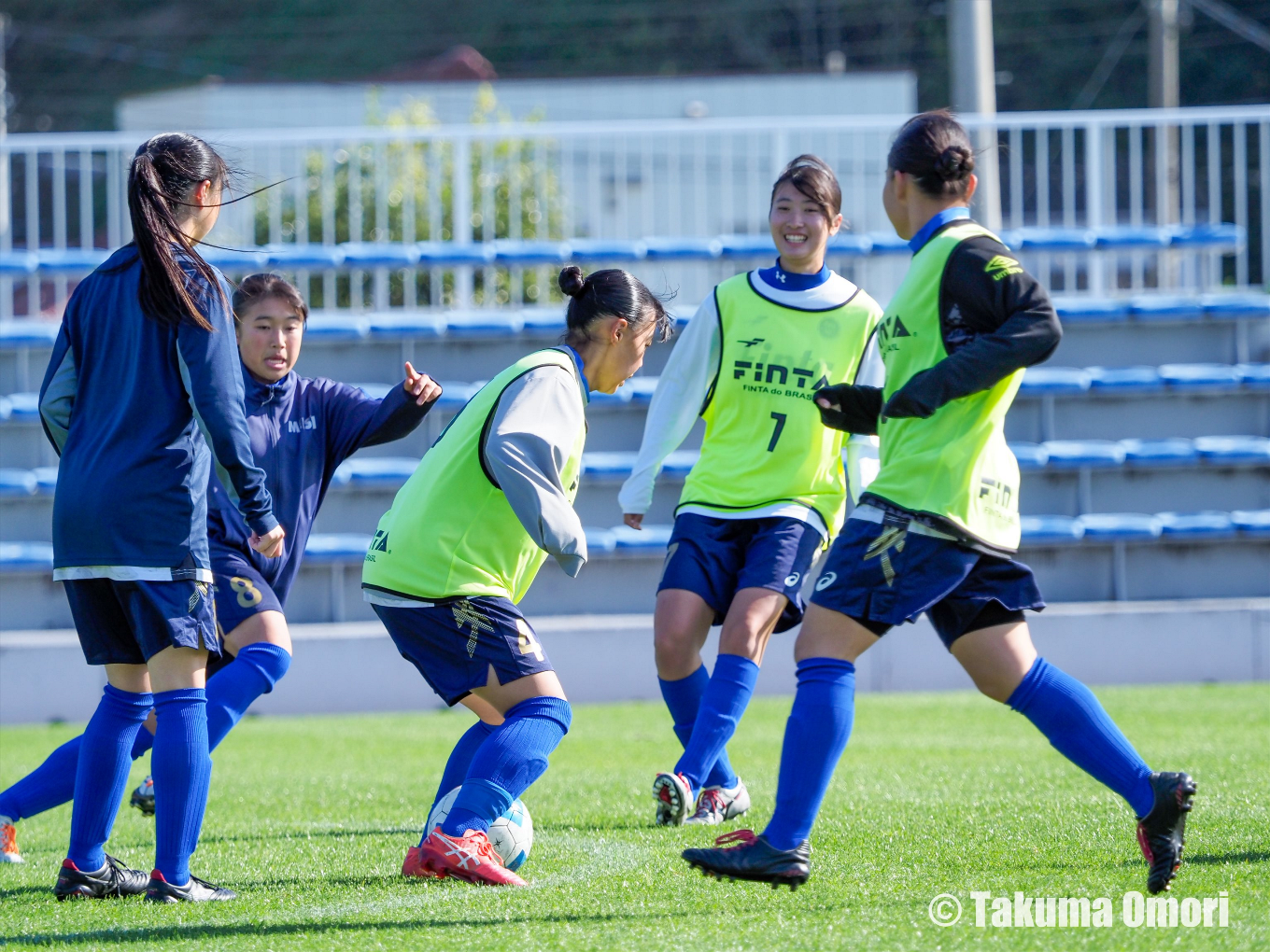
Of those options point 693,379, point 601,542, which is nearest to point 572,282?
point 693,379

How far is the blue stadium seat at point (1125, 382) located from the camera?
32.3 feet

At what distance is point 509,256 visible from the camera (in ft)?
34.0

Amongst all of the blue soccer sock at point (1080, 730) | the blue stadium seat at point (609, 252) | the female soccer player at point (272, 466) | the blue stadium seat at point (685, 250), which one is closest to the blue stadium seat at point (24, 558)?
the blue stadium seat at point (609, 252)

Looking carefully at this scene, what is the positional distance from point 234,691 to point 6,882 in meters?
0.75

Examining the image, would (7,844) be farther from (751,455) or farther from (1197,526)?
(1197,526)

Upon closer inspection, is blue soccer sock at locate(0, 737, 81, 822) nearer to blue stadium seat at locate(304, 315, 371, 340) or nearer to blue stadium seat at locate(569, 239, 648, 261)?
blue stadium seat at locate(304, 315, 371, 340)

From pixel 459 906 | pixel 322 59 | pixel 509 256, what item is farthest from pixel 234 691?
pixel 322 59

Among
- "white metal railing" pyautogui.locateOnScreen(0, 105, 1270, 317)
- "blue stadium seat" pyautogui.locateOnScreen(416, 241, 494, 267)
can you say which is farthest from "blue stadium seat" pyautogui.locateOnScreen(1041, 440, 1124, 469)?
"blue stadium seat" pyautogui.locateOnScreen(416, 241, 494, 267)

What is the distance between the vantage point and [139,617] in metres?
3.43

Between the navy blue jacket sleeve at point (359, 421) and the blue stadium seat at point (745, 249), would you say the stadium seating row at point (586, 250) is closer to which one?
the blue stadium seat at point (745, 249)

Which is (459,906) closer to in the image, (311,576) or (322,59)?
(311,576)

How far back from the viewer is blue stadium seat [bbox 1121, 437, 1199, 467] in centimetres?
959

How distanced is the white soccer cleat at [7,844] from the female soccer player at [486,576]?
128 centimetres

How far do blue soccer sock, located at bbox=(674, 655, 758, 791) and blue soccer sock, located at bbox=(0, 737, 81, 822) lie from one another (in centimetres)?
172
